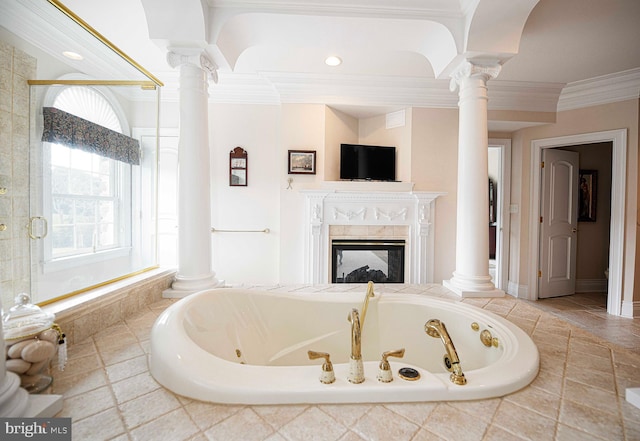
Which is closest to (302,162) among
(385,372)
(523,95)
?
(385,372)

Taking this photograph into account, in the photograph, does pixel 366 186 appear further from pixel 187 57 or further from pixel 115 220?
pixel 115 220

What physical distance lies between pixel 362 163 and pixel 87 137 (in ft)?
8.29

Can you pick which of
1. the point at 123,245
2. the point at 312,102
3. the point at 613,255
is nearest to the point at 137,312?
the point at 123,245

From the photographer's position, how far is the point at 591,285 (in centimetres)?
373

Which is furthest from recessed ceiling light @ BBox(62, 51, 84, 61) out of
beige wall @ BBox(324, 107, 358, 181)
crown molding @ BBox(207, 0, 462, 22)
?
beige wall @ BBox(324, 107, 358, 181)

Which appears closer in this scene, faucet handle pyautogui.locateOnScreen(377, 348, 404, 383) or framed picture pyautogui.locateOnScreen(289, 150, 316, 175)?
faucet handle pyautogui.locateOnScreen(377, 348, 404, 383)

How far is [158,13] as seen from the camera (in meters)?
1.62

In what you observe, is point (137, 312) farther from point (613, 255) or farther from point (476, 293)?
point (613, 255)

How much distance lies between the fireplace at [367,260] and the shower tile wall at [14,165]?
7.96 feet

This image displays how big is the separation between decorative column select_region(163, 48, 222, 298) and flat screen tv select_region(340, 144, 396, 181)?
1.64 metres

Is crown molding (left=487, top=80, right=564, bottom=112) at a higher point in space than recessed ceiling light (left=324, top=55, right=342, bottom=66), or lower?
lower

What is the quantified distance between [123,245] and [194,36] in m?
1.73

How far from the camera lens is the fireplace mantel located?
301 cm

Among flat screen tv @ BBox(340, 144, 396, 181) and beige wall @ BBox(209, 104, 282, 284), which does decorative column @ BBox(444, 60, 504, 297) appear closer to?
flat screen tv @ BBox(340, 144, 396, 181)
